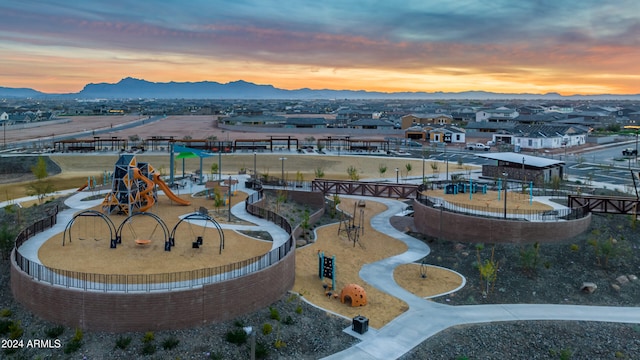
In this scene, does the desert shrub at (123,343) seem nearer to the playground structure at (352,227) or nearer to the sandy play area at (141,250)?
the sandy play area at (141,250)

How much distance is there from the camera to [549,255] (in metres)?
35.9

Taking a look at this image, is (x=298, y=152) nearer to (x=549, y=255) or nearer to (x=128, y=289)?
(x=549, y=255)

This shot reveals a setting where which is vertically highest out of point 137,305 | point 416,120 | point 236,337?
point 416,120

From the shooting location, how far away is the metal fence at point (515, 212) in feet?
128

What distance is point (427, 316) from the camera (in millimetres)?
27172

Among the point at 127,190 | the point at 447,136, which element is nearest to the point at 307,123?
the point at 447,136

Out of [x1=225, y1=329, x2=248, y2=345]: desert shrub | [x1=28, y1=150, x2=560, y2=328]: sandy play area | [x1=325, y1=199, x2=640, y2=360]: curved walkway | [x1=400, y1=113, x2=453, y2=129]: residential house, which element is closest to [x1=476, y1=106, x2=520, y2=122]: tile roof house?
[x1=400, y1=113, x2=453, y2=129]: residential house

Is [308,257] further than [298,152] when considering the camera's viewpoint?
No

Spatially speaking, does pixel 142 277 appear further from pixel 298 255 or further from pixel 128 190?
pixel 128 190

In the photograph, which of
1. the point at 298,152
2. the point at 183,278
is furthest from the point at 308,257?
the point at 298,152

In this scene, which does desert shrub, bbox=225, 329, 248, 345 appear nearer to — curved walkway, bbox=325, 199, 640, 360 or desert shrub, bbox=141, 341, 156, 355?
desert shrub, bbox=141, 341, 156, 355

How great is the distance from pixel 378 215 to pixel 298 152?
45.5 metres

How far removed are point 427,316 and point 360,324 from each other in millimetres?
4503

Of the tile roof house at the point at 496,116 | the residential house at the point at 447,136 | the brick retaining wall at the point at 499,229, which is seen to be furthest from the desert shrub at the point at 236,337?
the tile roof house at the point at 496,116
